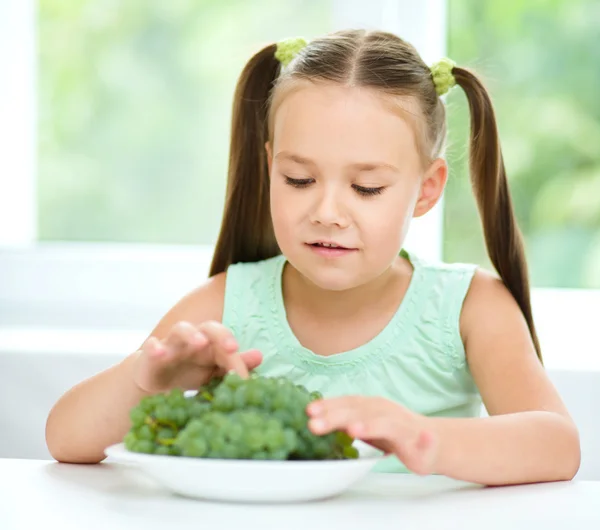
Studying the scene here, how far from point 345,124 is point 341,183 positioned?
80 mm

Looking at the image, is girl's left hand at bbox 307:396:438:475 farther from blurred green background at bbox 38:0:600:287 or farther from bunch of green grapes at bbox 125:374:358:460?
blurred green background at bbox 38:0:600:287

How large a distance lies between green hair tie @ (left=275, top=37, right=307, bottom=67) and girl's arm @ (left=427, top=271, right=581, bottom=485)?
427 mm

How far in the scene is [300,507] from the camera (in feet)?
2.80

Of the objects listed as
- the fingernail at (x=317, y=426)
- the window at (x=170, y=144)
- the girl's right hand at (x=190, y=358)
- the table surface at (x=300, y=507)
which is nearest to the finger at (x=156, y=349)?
the girl's right hand at (x=190, y=358)

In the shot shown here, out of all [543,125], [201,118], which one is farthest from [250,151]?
[543,125]

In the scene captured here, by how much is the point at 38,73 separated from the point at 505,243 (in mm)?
1462

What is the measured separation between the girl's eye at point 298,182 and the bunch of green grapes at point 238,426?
0.40 meters

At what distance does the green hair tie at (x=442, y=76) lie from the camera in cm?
142

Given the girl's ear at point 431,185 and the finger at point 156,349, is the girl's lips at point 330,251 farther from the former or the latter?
the finger at point 156,349

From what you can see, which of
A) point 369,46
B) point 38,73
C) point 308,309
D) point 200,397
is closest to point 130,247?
point 38,73

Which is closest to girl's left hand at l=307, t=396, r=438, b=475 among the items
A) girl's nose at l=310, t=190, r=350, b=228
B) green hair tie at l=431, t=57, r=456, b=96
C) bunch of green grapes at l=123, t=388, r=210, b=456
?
bunch of green grapes at l=123, t=388, r=210, b=456

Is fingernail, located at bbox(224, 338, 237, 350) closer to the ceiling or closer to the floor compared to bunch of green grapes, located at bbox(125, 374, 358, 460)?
closer to the ceiling

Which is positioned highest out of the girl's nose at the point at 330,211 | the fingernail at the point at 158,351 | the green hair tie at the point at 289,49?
the green hair tie at the point at 289,49

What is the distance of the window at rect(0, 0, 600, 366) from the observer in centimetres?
229
